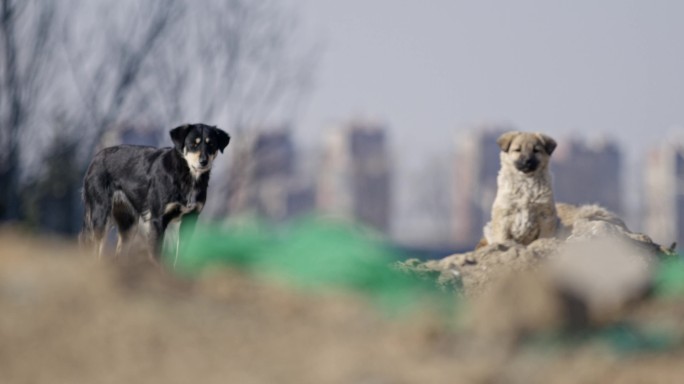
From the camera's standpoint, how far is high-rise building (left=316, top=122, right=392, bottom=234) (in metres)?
79.4

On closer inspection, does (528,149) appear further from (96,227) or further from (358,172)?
(358,172)

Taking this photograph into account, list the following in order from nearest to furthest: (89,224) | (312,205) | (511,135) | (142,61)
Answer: (89,224)
(511,135)
(142,61)
(312,205)

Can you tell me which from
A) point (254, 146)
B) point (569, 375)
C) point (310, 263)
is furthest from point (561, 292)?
point (254, 146)

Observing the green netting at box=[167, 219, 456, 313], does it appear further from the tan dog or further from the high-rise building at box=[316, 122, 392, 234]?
the high-rise building at box=[316, 122, 392, 234]

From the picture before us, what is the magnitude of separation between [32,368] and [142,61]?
58.0 feet

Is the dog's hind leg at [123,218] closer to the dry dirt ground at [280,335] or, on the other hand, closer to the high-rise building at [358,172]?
the dry dirt ground at [280,335]

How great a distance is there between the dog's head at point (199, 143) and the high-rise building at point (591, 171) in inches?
2928

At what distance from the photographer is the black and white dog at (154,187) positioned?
250 inches

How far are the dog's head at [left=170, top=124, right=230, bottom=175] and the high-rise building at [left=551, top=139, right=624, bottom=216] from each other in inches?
2928

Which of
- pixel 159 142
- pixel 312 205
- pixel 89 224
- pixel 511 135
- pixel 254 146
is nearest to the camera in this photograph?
pixel 89 224

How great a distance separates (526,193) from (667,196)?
7552 cm

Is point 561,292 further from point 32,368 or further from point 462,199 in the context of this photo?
point 462,199

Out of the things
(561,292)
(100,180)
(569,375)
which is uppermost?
(100,180)

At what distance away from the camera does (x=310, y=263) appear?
4996mm
